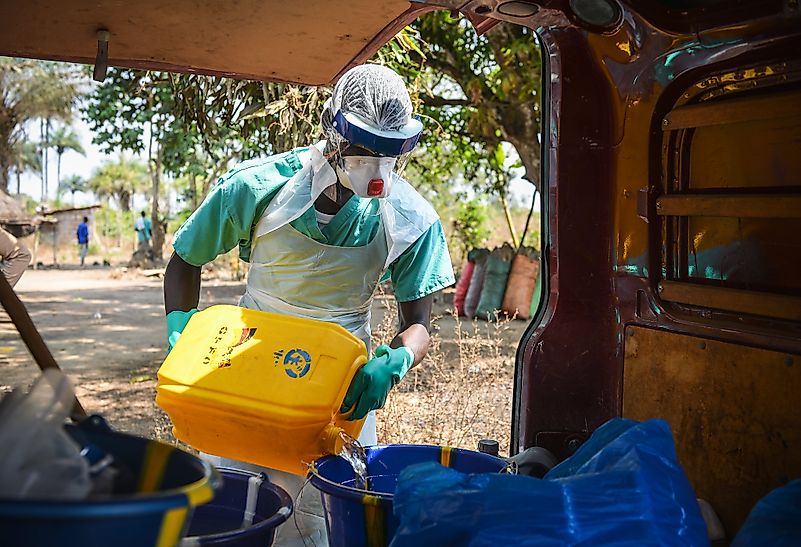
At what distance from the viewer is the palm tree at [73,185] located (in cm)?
4918

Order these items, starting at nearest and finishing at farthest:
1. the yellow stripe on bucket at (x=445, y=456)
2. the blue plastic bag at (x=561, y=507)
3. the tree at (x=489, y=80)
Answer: the blue plastic bag at (x=561, y=507), the yellow stripe on bucket at (x=445, y=456), the tree at (x=489, y=80)

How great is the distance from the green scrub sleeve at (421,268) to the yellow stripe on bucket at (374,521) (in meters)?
1.29

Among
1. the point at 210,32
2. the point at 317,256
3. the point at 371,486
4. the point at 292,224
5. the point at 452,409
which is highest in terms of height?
the point at 210,32

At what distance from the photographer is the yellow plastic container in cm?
193

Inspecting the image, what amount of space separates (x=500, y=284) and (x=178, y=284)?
9.20 m

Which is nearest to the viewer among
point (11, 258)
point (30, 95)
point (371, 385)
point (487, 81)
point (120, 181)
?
point (371, 385)

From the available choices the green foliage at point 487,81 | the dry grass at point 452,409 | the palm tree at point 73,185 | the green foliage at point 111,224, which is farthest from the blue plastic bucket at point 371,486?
the palm tree at point 73,185

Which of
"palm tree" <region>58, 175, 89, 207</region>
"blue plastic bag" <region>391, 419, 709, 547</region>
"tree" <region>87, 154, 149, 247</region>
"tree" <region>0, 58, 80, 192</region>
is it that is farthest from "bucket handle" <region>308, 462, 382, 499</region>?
"palm tree" <region>58, 175, 89, 207</region>

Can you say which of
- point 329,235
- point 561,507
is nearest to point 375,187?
point 329,235

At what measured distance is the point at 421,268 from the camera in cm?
296

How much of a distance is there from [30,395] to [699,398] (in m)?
1.62

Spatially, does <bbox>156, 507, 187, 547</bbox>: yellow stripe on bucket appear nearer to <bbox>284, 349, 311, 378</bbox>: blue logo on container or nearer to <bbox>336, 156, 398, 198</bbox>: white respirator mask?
<bbox>284, 349, 311, 378</bbox>: blue logo on container

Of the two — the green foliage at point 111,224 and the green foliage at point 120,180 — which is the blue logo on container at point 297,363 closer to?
the green foliage at point 111,224

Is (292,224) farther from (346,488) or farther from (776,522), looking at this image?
(776,522)
